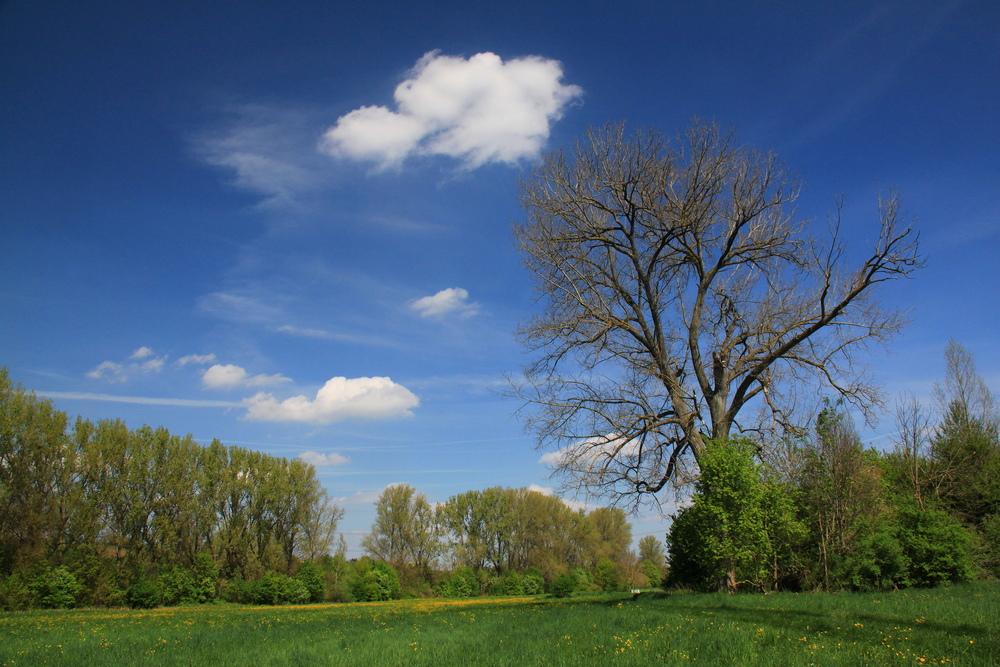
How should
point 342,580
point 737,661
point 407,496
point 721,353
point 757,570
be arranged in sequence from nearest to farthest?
1. point 737,661
2. point 757,570
3. point 721,353
4. point 342,580
5. point 407,496

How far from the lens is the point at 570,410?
17.3 meters

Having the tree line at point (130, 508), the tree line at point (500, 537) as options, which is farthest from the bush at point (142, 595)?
the tree line at point (500, 537)

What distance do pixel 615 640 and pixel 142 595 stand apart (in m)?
36.1

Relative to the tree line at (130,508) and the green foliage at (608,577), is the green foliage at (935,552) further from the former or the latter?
the tree line at (130,508)

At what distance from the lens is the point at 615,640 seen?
7.93 m

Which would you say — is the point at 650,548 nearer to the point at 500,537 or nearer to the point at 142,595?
the point at 500,537

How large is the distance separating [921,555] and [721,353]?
→ 28.1 feet

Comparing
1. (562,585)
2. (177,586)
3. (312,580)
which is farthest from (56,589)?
(562,585)

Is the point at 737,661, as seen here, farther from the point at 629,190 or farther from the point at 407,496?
the point at 407,496

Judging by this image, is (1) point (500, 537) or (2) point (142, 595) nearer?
(2) point (142, 595)

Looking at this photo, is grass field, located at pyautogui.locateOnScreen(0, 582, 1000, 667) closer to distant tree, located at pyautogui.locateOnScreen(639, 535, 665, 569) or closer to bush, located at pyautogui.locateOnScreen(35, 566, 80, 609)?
bush, located at pyautogui.locateOnScreen(35, 566, 80, 609)

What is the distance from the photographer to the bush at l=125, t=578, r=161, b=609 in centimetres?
3256

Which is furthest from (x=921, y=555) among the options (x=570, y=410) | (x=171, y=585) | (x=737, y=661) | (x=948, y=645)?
(x=171, y=585)

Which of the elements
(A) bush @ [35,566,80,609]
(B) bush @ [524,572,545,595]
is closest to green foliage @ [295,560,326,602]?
(A) bush @ [35,566,80,609]
